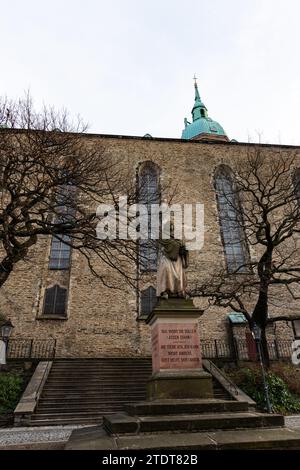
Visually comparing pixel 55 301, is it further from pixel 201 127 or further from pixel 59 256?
pixel 201 127

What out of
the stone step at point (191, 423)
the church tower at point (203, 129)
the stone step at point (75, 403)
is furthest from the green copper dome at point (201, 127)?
the stone step at point (191, 423)

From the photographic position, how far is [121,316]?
17281 millimetres

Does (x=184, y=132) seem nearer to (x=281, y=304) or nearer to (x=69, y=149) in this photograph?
(x=281, y=304)

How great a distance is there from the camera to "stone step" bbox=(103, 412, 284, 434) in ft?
14.4

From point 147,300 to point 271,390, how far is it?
800 centimetres

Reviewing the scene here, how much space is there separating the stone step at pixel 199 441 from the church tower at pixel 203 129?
3228cm

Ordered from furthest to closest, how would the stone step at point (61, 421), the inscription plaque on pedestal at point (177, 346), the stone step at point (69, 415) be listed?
the stone step at point (69, 415) < the stone step at point (61, 421) < the inscription plaque on pedestal at point (177, 346)

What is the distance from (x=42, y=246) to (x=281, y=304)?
1361cm

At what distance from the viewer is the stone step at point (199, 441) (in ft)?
12.2

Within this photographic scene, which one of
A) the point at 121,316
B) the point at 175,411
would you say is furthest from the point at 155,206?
the point at 175,411

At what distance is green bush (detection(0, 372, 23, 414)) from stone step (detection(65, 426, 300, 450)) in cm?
718

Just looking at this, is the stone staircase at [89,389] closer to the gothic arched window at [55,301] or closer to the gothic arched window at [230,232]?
the gothic arched window at [55,301]

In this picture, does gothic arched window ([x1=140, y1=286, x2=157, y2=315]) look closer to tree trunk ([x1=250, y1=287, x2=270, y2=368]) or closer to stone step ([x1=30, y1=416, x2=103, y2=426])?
tree trunk ([x1=250, y1=287, x2=270, y2=368])

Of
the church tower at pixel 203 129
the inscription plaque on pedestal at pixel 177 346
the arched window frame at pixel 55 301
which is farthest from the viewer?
the church tower at pixel 203 129
